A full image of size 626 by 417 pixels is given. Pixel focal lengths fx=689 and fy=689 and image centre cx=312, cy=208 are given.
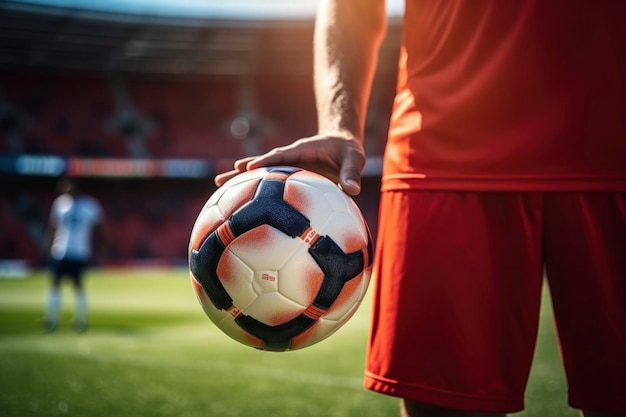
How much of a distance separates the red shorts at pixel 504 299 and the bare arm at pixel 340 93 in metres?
0.24

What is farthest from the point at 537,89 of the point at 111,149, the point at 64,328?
the point at 111,149

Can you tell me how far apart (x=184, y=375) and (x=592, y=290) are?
3.90 m

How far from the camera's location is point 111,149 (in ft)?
90.9

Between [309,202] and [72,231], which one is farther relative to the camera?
[72,231]

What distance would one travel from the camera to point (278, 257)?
147cm

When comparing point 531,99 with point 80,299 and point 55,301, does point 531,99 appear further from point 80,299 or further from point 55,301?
point 55,301

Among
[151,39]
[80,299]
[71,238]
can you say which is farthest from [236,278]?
[151,39]

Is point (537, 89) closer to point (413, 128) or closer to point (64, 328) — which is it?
point (413, 128)

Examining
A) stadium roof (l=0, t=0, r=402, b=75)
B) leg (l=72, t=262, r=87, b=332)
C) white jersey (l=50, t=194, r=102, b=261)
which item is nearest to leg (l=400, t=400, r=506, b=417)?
leg (l=72, t=262, r=87, b=332)

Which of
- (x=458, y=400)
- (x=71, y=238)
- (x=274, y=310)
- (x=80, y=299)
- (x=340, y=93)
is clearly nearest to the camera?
(x=458, y=400)

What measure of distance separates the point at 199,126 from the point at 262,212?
2804 cm

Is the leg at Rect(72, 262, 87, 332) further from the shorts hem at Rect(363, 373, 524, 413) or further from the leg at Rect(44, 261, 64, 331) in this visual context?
the shorts hem at Rect(363, 373, 524, 413)

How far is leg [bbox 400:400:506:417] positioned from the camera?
1408 millimetres

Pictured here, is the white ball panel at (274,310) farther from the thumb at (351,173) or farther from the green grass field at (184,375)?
the green grass field at (184,375)
